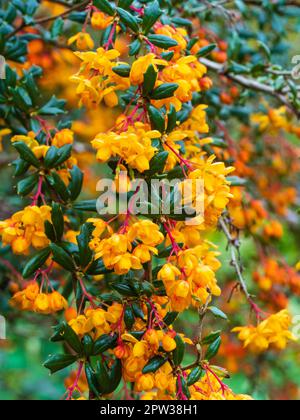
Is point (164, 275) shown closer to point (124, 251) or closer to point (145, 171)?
point (124, 251)

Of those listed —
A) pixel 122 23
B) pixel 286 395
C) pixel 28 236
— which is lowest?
pixel 286 395

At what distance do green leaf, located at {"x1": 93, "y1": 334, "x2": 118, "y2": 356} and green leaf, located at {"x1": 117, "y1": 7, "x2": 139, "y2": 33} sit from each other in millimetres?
582

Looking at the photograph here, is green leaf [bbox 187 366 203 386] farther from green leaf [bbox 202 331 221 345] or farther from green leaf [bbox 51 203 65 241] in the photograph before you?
green leaf [bbox 51 203 65 241]

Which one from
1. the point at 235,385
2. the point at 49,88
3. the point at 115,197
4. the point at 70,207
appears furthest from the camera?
the point at 235,385

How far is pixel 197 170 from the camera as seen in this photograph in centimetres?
98

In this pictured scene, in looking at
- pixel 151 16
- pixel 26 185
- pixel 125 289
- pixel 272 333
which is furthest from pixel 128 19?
pixel 272 333

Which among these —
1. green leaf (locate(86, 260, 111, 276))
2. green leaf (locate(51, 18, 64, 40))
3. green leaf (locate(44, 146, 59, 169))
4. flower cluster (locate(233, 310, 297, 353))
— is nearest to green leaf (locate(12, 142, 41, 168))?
green leaf (locate(44, 146, 59, 169))

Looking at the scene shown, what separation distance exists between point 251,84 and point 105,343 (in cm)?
90

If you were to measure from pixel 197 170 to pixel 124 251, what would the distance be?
19 centimetres

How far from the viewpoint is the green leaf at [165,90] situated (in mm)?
1010

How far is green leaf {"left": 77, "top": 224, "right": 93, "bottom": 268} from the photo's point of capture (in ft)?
3.55

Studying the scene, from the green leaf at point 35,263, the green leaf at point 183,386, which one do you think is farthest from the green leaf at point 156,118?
the green leaf at point 183,386

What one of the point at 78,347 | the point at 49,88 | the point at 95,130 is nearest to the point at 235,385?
the point at 95,130

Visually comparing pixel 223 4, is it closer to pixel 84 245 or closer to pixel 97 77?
pixel 97 77
